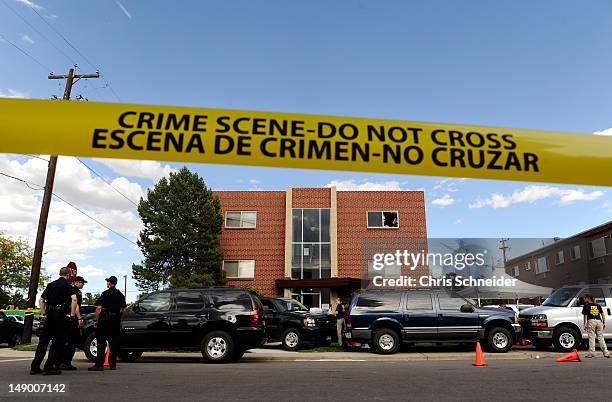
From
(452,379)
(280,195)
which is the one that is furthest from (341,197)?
(452,379)

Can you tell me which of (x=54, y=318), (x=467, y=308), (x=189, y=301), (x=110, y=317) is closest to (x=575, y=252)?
(x=467, y=308)

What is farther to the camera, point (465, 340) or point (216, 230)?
point (216, 230)

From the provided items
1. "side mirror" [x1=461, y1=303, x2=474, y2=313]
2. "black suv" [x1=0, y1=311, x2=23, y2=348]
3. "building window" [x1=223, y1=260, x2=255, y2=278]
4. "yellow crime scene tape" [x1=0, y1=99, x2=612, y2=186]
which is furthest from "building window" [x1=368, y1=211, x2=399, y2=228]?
"yellow crime scene tape" [x1=0, y1=99, x2=612, y2=186]

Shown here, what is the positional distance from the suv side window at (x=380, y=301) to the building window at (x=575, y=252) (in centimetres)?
2802

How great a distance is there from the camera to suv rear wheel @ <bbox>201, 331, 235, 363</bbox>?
1106 centimetres

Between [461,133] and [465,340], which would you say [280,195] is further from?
[461,133]

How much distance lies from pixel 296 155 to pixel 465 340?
13.0 meters

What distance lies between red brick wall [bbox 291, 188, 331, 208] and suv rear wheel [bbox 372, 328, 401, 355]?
63.3 ft

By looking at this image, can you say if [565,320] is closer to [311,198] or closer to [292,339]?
[292,339]

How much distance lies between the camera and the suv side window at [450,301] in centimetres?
1415

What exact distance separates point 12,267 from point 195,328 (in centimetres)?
4887

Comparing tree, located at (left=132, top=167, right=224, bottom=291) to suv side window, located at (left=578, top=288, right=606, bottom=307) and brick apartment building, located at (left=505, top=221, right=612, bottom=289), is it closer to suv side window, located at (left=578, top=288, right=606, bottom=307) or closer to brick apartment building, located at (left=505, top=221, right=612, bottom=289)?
suv side window, located at (left=578, top=288, right=606, bottom=307)

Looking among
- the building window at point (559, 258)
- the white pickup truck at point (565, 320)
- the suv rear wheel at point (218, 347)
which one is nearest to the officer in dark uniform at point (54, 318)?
the suv rear wheel at point (218, 347)

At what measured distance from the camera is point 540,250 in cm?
4253
